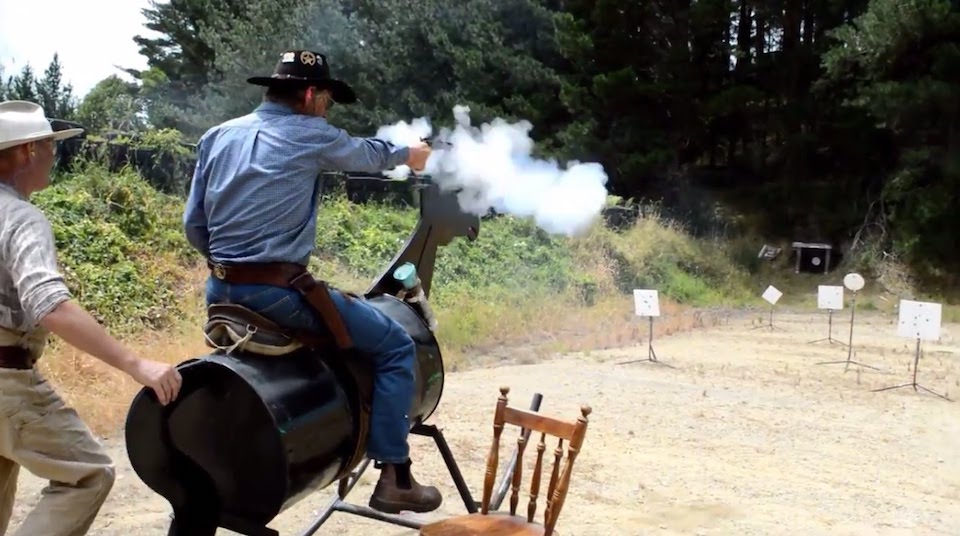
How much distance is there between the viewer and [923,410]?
812 cm

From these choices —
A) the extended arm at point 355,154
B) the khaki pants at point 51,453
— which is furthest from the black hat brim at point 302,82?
the khaki pants at point 51,453

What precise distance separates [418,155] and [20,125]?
136 cm

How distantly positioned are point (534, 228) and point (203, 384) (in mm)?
13697

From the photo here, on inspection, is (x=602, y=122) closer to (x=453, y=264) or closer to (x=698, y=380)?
(x=453, y=264)

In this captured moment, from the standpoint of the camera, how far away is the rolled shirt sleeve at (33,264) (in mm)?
2584

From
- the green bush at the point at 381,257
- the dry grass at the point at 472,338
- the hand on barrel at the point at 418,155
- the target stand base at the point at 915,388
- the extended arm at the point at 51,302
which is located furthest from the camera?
the green bush at the point at 381,257

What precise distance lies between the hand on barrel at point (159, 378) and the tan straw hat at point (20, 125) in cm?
84

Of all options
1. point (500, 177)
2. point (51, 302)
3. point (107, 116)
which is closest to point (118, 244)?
point (500, 177)

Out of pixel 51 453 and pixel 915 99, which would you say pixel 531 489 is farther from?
pixel 915 99

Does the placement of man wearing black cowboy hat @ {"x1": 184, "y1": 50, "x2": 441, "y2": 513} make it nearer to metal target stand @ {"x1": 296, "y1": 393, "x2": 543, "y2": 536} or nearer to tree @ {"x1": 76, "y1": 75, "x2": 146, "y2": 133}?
metal target stand @ {"x1": 296, "y1": 393, "x2": 543, "y2": 536}

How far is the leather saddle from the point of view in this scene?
9.82ft

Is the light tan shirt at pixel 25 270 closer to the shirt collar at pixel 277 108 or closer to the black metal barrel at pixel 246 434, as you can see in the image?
the black metal barrel at pixel 246 434

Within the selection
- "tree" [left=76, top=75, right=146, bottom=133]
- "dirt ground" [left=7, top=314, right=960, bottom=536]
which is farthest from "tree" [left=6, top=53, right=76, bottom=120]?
"dirt ground" [left=7, top=314, right=960, bottom=536]

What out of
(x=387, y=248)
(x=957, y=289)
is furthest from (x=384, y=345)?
(x=957, y=289)
